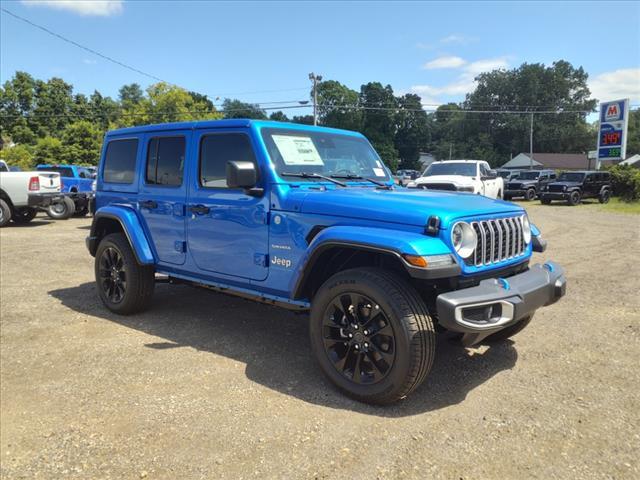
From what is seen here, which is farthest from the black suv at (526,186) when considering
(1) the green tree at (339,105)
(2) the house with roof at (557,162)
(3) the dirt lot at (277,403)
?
(2) the house with roof at (557,162)

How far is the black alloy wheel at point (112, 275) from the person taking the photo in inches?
211

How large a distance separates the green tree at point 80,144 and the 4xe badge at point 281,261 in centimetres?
3609

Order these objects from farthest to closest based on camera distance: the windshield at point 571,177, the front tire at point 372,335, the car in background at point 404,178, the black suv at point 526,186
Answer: the black suv at point 526,186 → the windshield at point 571,177 → the car in background at point 404,178 → the front tire at point 372,335

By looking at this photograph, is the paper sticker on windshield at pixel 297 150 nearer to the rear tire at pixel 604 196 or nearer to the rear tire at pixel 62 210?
the rear tire at pixel 62 210

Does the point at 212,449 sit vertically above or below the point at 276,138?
below

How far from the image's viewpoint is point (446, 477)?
256cm

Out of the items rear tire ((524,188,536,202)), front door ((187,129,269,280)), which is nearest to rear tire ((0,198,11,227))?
front door ((187,129,269,280))

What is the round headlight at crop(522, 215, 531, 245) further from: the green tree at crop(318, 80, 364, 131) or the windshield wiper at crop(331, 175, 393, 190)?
the green tree at crop(318, 80, 364, 131)

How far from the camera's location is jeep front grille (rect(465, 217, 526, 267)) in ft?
11.0

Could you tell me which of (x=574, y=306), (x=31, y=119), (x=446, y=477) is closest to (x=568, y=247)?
(x=574, y=306)

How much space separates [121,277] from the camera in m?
5.36

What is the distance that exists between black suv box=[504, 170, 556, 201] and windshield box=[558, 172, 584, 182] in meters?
1.09

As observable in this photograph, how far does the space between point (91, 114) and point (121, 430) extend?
67.1m

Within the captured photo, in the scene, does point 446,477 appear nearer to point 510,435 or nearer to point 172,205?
point 510,435
